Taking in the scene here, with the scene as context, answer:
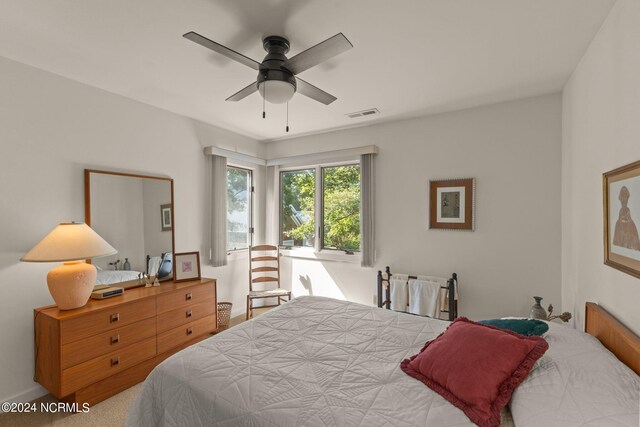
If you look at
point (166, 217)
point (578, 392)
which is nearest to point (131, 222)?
point (166, 217)

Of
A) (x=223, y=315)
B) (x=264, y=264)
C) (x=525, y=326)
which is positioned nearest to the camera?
(x=525, y=326)

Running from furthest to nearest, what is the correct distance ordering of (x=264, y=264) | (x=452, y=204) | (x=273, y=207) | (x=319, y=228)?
(x=273, y=207)
(x=264, y=264)
(x=319, y=228)
(x=452, y=204)

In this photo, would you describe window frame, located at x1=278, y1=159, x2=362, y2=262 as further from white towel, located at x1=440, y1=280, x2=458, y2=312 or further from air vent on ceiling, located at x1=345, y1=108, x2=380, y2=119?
white towel, located at x1=440, y1=280, x2=458, y2=312

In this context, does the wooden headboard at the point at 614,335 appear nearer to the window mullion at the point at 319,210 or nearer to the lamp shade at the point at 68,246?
the window mullion at the point at 319,210

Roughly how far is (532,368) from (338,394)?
2.78 ft

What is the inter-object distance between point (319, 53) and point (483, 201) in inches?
94.4

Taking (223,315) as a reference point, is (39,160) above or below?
above

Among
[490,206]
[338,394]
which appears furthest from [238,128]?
[338,394]

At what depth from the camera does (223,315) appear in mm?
3730

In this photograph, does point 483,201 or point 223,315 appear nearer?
point 483,201

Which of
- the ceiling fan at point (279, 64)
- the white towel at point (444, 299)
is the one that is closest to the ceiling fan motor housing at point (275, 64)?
the ceiling fan at point (279, 64)

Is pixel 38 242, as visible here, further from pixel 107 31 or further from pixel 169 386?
pixel 169 386

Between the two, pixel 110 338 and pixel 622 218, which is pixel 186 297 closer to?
pixel 110 338

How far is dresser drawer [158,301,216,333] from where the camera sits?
279 centimetres
